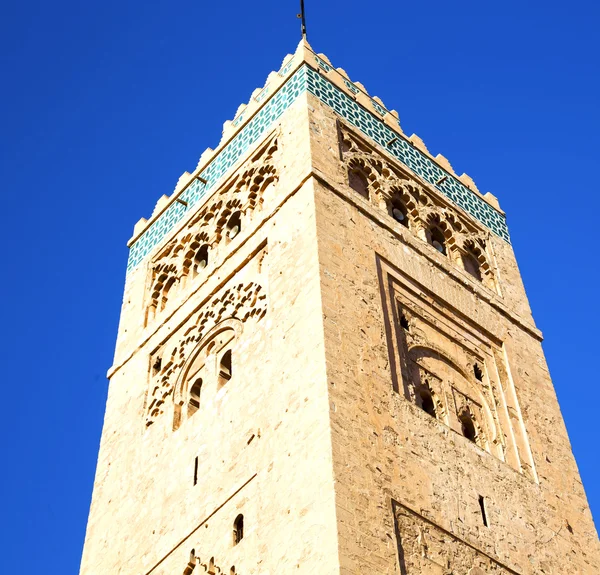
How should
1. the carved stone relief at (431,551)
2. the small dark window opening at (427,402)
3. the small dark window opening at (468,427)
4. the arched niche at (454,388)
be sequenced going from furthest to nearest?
the small dark window opening at (468,427) < the arched niche at (454,388) < the small dark window opening at (427,402) < the carved stone relief at (431,551)

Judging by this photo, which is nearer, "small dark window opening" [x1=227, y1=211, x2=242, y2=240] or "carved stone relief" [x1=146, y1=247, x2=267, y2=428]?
"carved stone relief" [x1=146, y1=247, x2=267, y2=428]

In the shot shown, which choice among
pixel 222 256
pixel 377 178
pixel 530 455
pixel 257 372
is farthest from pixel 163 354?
pixel 530 455

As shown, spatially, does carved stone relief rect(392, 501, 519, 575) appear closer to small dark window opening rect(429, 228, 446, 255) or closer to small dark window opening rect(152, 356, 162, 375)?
small dark window opening rect(152, 356, 162, 375)

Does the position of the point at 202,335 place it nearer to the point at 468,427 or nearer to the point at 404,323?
the point at 404,323

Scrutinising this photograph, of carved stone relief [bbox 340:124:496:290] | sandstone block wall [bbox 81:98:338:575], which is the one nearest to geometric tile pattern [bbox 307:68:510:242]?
carved stone relief [bbox 340:124:496:290]

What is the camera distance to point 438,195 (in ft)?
43.9

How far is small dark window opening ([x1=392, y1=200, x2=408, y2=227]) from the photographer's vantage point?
41.0 ft

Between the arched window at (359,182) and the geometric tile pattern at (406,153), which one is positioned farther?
the geometric tile pattern at (406,153)

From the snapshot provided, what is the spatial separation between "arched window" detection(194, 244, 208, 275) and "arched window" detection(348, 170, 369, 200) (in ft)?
5.38

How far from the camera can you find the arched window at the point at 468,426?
10.8m

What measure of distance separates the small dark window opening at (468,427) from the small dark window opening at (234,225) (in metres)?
2.97

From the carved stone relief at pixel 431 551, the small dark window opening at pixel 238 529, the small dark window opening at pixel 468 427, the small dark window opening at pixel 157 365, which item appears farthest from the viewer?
the small dark window opening at pixel 157 365

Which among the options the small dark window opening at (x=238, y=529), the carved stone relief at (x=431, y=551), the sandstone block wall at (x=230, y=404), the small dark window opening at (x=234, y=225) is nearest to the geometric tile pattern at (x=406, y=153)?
the sandstone block wall at (x=230, y=404)

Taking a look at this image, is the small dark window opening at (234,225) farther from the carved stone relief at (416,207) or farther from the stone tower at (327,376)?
the carved stone relief at (416,207)
